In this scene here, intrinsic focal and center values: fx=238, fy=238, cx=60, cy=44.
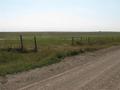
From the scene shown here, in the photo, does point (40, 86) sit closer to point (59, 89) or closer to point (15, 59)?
point (59, 89)

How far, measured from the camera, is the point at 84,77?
32.9 ft

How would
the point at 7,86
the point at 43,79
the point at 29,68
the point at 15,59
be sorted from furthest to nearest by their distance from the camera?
the point at 15,59
the point at 29,68
the point at 43,79
the point at 7,86

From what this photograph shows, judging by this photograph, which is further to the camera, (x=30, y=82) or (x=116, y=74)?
(x=116, y=74)

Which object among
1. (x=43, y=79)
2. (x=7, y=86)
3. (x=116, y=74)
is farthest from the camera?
(x=116, y=74)

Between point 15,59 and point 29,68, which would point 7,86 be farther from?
point 15,59

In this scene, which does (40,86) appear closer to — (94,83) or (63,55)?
(94,83)

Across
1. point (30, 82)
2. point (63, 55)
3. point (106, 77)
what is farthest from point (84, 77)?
point (63, 55)

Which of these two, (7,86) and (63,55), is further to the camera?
(63,55)

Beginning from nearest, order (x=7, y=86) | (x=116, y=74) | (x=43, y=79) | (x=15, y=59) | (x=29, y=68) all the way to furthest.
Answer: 1. (x=7, y=86)
2. (x=43, y=79)
3. (x=116, y=74)
4. (x=29, y=68)
5. (x=15, y=59)

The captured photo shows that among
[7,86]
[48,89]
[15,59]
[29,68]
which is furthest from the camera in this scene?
[15,59]

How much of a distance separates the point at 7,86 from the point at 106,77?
4.13m

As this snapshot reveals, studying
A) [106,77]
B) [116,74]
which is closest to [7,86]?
[106,77]

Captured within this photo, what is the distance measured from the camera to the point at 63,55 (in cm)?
1859

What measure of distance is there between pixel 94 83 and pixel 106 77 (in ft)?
4.64
